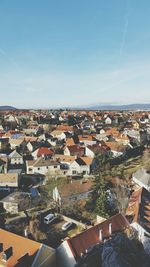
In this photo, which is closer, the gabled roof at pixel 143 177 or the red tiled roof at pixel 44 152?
the gabled roof at pixel 143 177

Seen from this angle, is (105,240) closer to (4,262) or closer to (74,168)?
(4,262)

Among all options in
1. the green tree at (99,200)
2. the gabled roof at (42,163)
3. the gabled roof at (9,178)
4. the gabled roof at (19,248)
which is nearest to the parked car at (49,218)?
the green tree at (99,200)

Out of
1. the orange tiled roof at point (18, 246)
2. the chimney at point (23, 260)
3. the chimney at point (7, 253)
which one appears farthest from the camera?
the chimney at point (7, 253)

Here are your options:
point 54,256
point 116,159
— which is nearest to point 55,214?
point 54,256

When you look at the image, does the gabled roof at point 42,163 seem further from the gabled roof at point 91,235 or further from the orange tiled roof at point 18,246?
the orange tiled roof at point 18,246

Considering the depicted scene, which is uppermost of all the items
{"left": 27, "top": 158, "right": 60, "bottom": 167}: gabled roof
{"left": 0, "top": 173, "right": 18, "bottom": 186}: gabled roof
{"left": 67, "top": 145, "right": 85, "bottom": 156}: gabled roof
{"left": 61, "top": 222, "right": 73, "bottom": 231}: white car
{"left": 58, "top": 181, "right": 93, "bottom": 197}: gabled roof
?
{"left": 67, "top": 145, "right": 85, "bottom": 156}: gabled roof

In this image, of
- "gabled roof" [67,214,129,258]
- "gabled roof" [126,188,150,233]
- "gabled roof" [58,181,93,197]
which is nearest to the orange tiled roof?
"gabled roof" [67,214,129,258]

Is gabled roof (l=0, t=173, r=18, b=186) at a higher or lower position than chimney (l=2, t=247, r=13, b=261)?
lower

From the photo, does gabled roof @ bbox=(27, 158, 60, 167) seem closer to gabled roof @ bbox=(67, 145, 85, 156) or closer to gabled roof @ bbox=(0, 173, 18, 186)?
gabled roof @ bbox=(0, 173, 18, 186)

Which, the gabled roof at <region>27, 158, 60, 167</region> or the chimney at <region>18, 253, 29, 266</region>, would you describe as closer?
the chimney at <region>18, 253, 29, 266</region>
